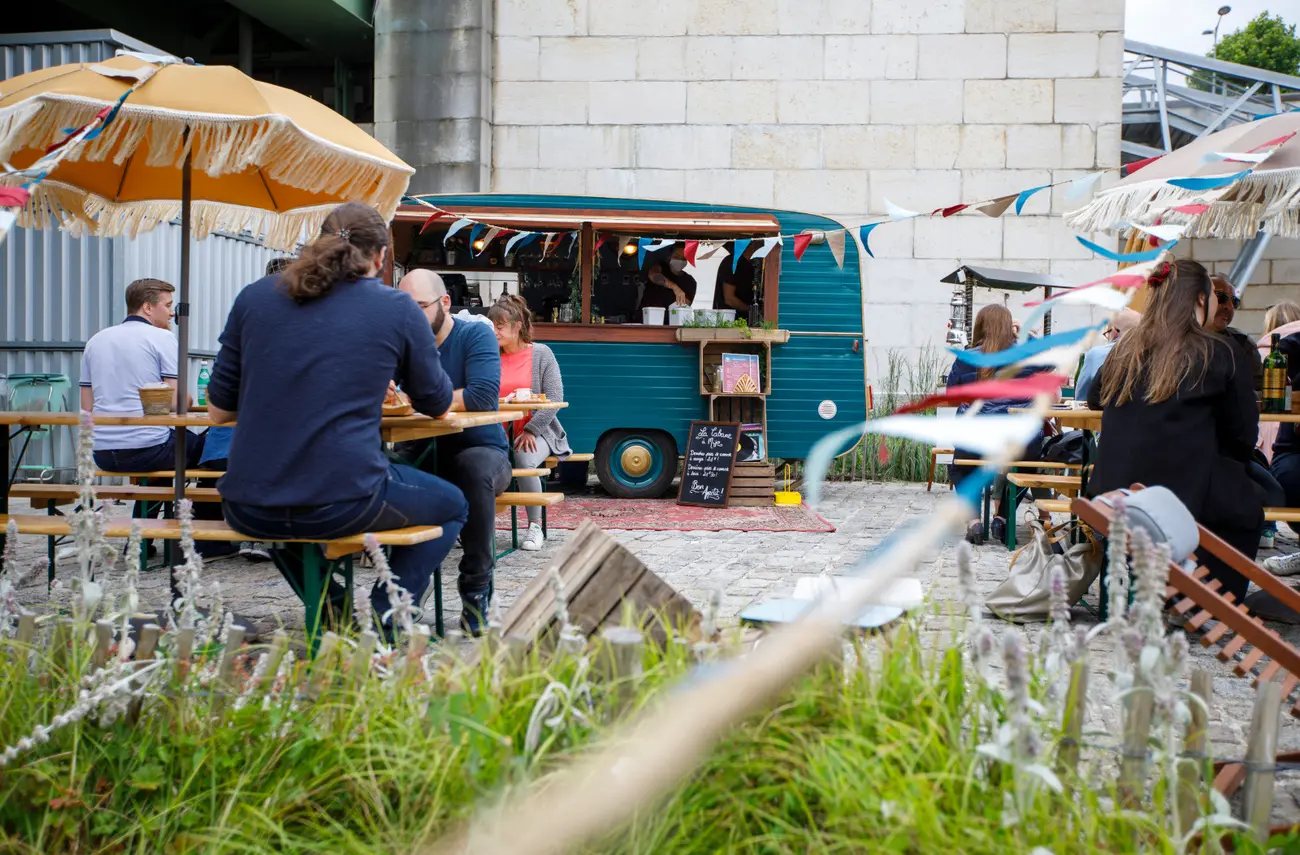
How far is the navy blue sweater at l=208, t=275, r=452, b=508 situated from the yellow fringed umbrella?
0.90 m

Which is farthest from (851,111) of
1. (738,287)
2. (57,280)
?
(57,280)

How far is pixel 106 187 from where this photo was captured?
5.46 metres

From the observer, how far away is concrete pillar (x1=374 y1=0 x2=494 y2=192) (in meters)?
12.9

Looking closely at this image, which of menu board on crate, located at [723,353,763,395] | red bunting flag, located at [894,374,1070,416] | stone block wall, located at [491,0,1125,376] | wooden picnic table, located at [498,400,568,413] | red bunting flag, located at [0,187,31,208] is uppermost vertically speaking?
stone block wall, located at [491,0,1125,376]

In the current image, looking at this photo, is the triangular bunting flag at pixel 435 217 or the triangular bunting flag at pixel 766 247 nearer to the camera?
the triangular bunting flag at pixel 766 247

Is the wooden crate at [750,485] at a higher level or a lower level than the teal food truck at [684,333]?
lower

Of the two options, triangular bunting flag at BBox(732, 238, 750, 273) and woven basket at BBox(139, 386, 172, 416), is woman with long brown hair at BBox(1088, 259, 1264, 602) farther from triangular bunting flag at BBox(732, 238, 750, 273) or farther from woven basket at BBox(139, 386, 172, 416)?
triangular bunting flag at BBox(732, 238, 750, 273)

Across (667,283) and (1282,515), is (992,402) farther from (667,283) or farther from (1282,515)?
(667,283)

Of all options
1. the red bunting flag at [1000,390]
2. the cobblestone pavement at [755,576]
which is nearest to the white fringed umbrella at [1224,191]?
the cobblestone pavement at [755,576]

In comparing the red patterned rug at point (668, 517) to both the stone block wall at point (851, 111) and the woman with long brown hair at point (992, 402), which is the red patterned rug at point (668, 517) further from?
the stone block wall at point (851, 111)

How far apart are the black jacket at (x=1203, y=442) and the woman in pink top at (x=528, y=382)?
3.48 meters

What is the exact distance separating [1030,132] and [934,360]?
269cm

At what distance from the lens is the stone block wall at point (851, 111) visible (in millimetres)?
12500

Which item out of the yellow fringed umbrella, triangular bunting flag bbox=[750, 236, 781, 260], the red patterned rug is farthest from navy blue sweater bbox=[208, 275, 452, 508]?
→ triangular bunting flag bbox=[750, 236, 781, 260]
